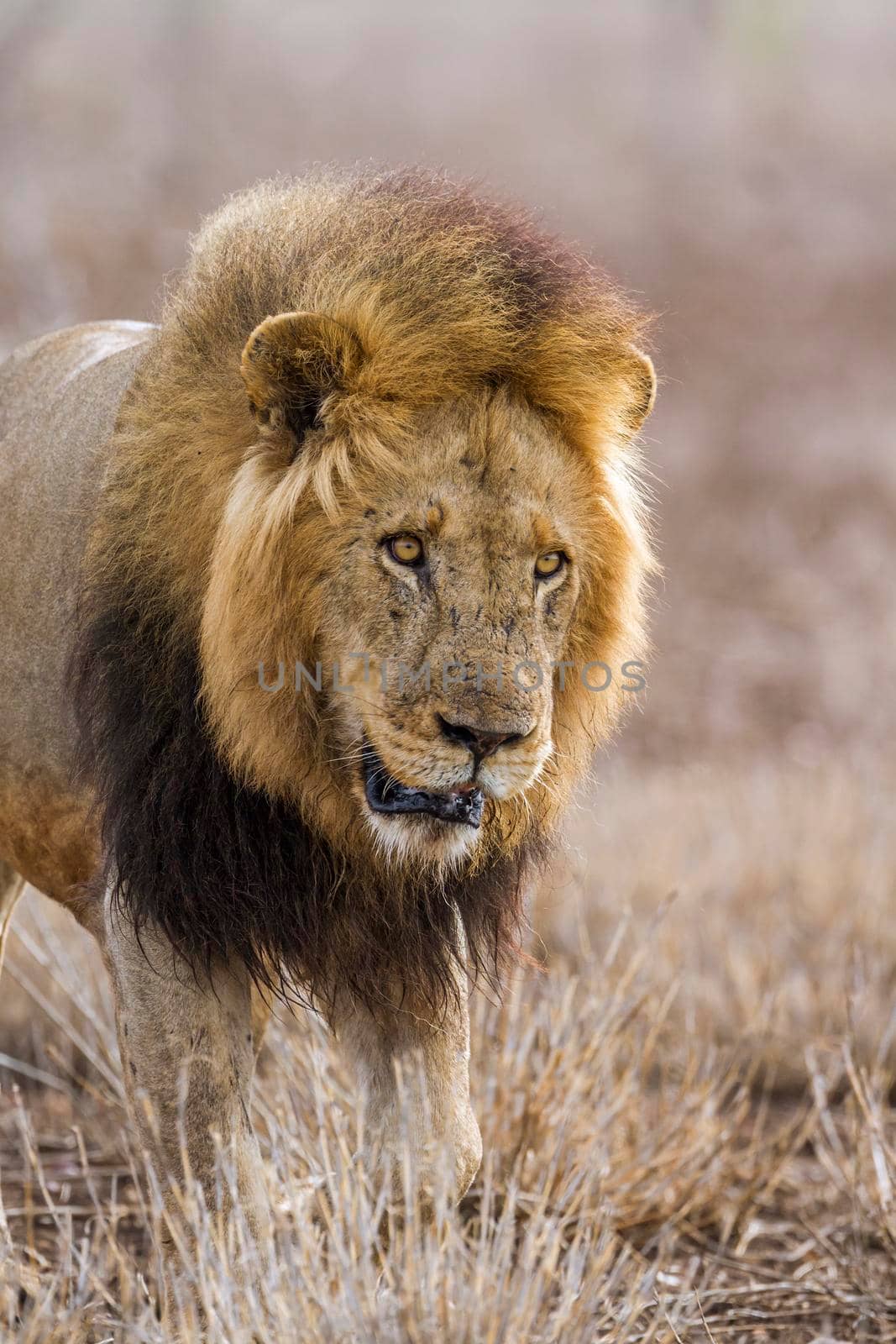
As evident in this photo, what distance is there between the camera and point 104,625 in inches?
113

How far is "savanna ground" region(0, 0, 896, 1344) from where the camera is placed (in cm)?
308

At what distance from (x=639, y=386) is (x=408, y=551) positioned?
0.68 metres

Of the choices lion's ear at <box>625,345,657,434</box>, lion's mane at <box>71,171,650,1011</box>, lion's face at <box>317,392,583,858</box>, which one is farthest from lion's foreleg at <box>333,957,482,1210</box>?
lion's ear at <box>625,345,657,434</box>

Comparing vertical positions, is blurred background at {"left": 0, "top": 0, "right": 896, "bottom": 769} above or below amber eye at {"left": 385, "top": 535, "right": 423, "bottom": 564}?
above

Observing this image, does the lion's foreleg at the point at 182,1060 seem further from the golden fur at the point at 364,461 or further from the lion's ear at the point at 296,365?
the lion's ear at the point at 296,365

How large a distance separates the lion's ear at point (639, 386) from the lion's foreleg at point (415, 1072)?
112 centimetres

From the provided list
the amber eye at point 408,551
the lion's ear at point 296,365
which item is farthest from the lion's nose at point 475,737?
the lion's ear at point 296,365

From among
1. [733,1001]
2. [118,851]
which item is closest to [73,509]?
[118,851]

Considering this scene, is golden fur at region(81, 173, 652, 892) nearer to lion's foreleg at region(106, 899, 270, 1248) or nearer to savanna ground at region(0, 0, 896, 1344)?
lion's foreleg at region(106, 899, 270, 1248)

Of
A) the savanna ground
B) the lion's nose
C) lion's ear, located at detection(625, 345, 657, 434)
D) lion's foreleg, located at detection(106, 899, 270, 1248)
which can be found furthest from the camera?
the savanna ground

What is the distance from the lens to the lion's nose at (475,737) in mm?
2500

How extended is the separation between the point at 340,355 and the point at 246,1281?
1.44 metres

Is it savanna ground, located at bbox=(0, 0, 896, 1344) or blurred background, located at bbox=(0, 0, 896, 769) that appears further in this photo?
blurred background, located at bbox=(0, 0, 896, 769)

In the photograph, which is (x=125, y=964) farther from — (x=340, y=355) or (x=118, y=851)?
(x=340, y=355)
